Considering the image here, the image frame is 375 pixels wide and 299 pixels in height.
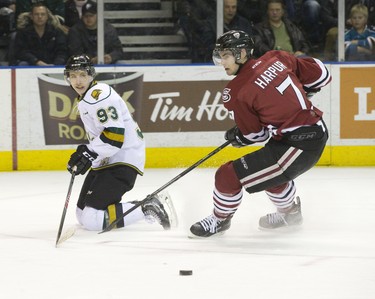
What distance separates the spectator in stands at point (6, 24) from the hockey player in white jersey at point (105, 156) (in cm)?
283

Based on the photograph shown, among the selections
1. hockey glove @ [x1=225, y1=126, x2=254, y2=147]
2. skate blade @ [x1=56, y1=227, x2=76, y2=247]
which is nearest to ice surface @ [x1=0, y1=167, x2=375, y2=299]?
skate blade @ [x1=56, y1=227, x2=76, y2=247]

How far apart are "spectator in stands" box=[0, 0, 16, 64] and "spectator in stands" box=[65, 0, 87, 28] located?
0.40 meters

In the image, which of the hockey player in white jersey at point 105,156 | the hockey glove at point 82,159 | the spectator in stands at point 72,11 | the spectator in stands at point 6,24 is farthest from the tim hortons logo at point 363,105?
the hockey glove at point 82,159

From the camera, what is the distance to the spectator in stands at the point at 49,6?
8008 millimetres

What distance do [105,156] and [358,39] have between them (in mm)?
3532

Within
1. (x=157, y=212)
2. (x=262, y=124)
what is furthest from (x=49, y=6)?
(x=262, y=124)

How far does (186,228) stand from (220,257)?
2.63 ft

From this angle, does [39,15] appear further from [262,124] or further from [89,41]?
[262,124]

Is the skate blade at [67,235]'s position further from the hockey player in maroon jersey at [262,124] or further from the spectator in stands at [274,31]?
the spectator in stands at [274,31]

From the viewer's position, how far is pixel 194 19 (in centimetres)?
812

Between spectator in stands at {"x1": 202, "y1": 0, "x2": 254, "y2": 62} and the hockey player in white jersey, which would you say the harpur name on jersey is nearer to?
the hockey player in white jersey

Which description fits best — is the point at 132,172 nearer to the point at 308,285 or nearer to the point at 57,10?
the point at 308,285

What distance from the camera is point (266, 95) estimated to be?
15.8 feet

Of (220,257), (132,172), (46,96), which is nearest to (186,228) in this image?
(132,172)
